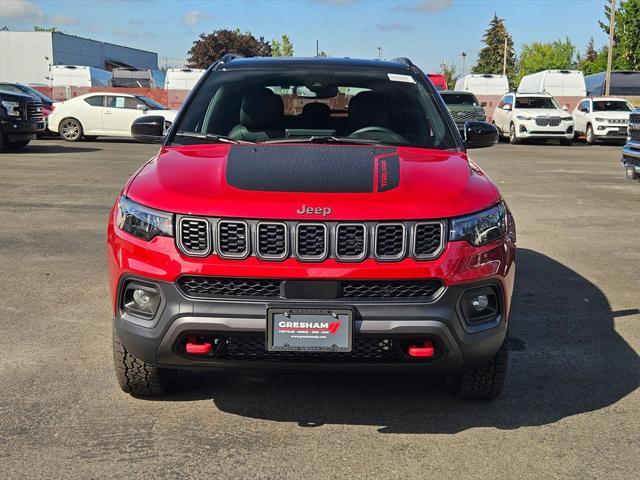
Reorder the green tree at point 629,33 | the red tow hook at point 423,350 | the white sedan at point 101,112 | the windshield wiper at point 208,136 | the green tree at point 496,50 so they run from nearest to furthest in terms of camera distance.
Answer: the red tow hook at point 423,350 < the windshield wiper at point 208,136 < the white sedan at point 101,112 < the green tree at point 629,33 < the green tree at point 496,50

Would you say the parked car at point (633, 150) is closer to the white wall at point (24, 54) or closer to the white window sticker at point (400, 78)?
the white window sticker at point (400, 78)

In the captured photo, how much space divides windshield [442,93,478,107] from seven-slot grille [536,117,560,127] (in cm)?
268

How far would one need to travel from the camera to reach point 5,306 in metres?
5.53

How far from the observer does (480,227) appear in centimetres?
334

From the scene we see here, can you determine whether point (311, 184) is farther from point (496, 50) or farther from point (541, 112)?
point (496, 50)

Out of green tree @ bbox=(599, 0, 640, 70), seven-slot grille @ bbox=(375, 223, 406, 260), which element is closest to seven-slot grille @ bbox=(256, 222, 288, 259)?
seven-slot grille @ bbox=(375, 223, 406, 260)

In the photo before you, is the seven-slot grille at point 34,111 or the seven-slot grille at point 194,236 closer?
the seven-slot grille at point 194,236

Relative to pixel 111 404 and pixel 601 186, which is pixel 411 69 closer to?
pixel 111 404

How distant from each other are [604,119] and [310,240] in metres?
24.9

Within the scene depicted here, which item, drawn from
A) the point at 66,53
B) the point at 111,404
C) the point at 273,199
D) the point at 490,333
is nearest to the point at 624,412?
the point at 490,333

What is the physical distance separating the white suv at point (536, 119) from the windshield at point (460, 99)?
1.16 metres

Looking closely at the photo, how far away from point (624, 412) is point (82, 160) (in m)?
14.9

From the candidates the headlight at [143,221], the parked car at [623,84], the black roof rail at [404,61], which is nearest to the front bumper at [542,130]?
the parked car at [623,84]

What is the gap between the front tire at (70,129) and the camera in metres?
22.8
